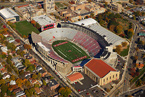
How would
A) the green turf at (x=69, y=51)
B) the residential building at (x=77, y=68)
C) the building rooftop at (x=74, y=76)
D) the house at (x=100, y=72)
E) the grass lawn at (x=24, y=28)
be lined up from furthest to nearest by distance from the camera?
the grass lawn at (x=24, y=28) < the green turf at (x=69, y=51) < the residential building at (x=77, y=68) < the building rooftop at (x=74, y=76) < the house at (x=100, y=72)

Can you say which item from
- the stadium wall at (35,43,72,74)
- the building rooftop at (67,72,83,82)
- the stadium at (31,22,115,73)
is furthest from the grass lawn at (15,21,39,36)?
the building rooftop at (67,72,83,82)

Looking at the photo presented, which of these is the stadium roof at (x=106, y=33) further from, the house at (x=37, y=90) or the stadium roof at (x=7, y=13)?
the stadium roof at (x=7, y=13)

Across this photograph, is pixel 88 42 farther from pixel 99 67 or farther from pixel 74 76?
pixel 74 76

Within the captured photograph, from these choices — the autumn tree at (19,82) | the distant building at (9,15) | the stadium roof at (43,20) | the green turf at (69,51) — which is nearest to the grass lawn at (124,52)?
the green turf at (69,51)

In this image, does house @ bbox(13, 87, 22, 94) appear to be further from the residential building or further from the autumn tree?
the residential building

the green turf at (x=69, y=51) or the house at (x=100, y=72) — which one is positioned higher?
the house at (x=100, y=72)

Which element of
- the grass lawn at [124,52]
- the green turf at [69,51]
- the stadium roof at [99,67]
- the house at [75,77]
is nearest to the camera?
the stadium roof at [99,67]

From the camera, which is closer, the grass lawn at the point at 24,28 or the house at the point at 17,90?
the house at the point at 17,90

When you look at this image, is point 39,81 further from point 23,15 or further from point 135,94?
point 23,15
